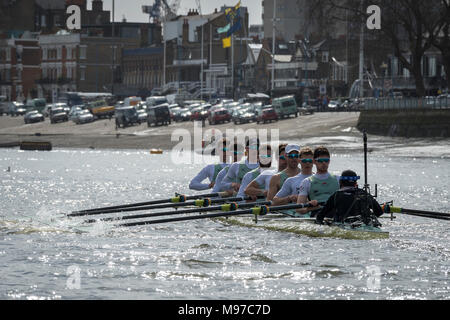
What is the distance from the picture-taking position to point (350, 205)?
19500 millimetres

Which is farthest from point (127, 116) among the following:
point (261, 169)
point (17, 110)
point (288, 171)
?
point (288, 171)

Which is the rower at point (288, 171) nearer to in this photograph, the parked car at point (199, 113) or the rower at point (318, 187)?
the rower at point (318, 187)

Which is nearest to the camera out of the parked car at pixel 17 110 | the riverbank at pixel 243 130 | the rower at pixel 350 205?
the rower at pixel 350 205

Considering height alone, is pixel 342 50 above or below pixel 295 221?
above

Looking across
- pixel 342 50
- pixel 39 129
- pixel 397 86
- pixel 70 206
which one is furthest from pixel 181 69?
pixel 70 206

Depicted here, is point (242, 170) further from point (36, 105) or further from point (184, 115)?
point (36, 105)

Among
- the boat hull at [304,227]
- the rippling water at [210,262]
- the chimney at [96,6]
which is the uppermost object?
the chimney at [96,6]

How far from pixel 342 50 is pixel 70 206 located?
91839 millimetres

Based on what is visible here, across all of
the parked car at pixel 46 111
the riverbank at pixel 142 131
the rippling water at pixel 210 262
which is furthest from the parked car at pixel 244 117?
the rippling water at pixel 210 262

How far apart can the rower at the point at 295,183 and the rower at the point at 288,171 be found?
11.6 inches

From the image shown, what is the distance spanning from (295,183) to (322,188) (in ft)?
2.71

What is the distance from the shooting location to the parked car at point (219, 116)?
278ft

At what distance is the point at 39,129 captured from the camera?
10231cm
